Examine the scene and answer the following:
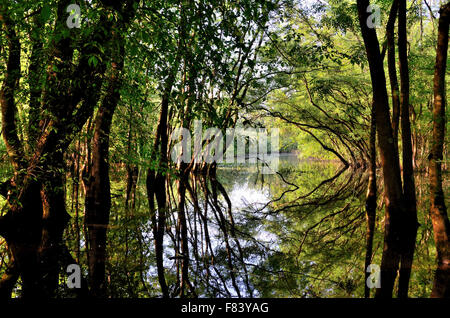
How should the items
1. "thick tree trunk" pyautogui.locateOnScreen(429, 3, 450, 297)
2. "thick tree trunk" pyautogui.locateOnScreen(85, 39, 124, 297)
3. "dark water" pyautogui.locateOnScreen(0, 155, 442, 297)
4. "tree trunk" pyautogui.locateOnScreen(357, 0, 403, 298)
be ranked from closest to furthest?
"dark water" pyautogui.locateOnScreen(0, 155, 442, 297), "thick tree trunk" pyautogui.locateOnScreen(85, 39, 124, 297), "thick tree trunk" pyautogui.locateOnScreen(429, 3, 450, 297), "tree trunk" pyautogui.locateOnScreen(357, 0, 403, 298)

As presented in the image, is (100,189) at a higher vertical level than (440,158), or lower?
lower

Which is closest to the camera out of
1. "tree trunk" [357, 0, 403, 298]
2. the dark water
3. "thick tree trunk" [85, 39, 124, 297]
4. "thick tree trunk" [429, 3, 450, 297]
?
the dark water

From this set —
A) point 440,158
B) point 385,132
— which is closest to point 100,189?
point 385,132

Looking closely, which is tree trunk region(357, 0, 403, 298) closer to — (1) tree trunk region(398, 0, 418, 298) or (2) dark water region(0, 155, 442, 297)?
(1) tree trunk region(398, 0, 418, 298)

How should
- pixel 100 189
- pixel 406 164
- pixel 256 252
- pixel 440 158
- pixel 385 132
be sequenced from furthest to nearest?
pixel 100 189 < pixel 406 164 < pixel 385 132 < pixel 256 252 < pixel 440 158

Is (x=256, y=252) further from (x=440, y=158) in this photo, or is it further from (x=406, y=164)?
(x=406, y=164)

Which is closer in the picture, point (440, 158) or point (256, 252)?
point (440, 158)

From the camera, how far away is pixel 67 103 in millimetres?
4078

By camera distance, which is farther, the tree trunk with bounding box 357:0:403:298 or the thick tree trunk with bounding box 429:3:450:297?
the tree trunk with bounding box 357:0:403:298

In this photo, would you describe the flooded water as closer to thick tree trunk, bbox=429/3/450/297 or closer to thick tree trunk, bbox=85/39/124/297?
thick tree trunk, bbox=85/39/124/297

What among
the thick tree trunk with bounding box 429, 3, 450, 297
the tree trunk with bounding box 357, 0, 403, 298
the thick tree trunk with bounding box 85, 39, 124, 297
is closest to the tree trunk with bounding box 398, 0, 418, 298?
the tree trunk with bounding box 357, 0, 403, 298

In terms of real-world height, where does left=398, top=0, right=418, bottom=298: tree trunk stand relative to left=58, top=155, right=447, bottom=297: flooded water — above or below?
above
